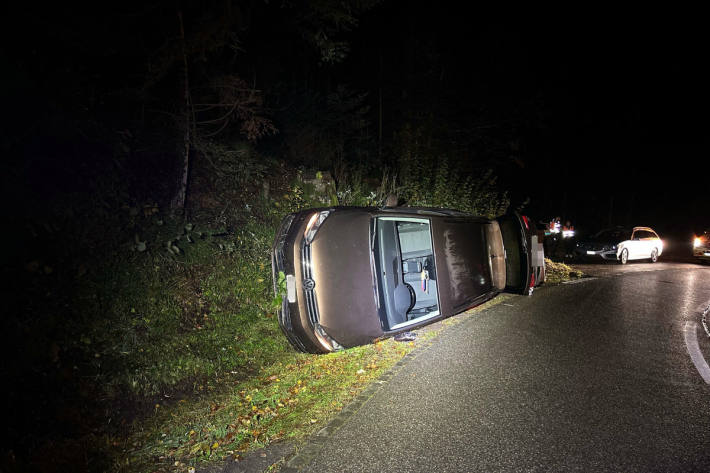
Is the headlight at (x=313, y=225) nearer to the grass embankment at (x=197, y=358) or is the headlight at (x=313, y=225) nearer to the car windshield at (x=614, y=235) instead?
the grass embankment at (x=197, y=358)

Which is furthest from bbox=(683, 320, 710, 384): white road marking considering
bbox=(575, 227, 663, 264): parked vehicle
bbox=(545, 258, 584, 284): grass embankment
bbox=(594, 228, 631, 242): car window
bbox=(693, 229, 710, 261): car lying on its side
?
bbox=(693, 229, 710, 261): car lying on its side

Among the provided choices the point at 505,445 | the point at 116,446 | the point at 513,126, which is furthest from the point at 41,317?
the point at 513,126

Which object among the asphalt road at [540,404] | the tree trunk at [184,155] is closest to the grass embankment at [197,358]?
the asphalt road at [540,404]

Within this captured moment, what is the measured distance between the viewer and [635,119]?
1283 inches

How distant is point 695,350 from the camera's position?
5324 millimetres

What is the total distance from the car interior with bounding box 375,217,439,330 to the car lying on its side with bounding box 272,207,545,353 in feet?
0.05

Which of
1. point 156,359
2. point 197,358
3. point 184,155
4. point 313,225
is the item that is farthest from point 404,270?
point 184,155

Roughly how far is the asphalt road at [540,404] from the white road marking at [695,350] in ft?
0.07

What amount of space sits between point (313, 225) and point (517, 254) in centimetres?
471

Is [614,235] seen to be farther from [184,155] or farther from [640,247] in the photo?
[184,155]

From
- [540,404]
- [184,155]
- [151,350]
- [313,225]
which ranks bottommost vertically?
[540,404]

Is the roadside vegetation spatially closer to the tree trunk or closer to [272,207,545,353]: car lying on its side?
the tree trunk

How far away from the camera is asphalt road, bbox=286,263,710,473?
3016mm

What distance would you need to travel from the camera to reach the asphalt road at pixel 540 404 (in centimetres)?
302
